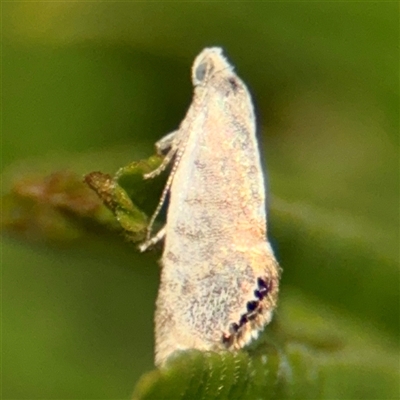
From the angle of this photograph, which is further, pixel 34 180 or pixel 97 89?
pixel 97 89

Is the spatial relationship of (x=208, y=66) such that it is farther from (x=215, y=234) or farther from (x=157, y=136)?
(x=157, y=136)

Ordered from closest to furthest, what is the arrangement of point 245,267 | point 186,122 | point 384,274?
1. point 245,267
2. point 384,274
3. point 186,122

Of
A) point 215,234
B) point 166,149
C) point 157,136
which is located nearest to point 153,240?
point 215,234

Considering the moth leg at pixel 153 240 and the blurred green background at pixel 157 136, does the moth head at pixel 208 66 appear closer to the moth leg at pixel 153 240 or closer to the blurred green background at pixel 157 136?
the blurred green background at pixel 157 136

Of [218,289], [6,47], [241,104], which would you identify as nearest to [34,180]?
[218,289]

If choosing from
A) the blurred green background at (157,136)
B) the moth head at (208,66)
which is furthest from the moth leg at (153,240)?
the moth head at (208,66)

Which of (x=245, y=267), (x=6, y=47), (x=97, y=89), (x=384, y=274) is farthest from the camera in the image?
(x=97, y=89)

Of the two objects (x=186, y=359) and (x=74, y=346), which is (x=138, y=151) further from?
(x=186, y=359)
